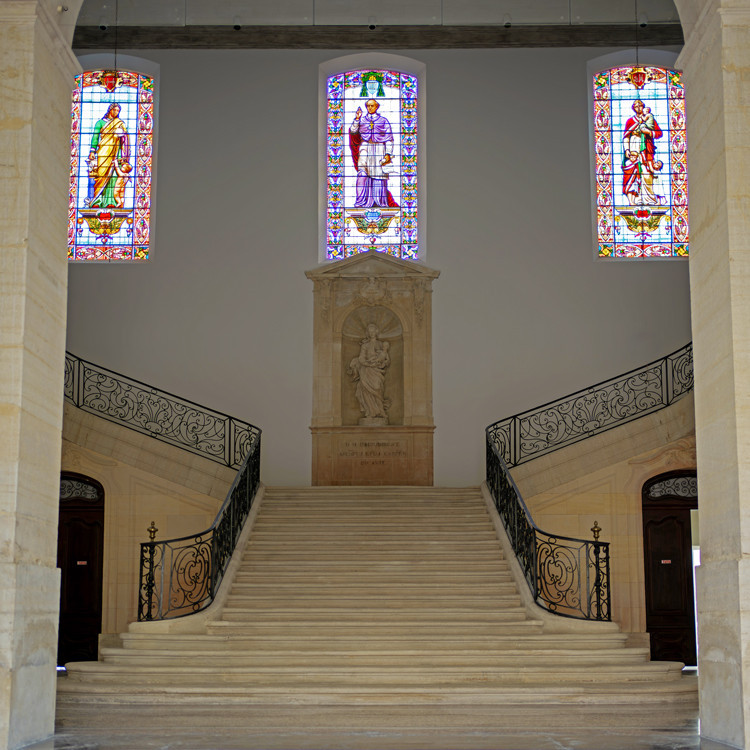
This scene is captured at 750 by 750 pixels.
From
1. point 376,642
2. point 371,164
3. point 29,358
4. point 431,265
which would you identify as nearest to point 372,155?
point 371,164

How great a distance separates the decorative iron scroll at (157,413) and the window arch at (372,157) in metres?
3.17

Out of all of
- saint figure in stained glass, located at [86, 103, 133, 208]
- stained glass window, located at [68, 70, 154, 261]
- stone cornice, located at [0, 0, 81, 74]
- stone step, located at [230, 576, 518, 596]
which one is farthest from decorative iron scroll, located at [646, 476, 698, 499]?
stone cornice, located at [0, 0, 81, 74]

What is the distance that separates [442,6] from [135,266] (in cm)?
613

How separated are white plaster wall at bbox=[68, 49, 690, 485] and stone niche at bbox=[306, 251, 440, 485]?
0.22 meters

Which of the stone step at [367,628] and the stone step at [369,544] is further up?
the stone step at [369,544]

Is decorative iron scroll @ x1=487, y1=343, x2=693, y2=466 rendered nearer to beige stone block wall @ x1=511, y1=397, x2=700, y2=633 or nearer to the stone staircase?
beige stone block wall @ x1=511, y1=397, x2=700, y2=633

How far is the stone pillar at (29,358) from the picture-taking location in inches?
232

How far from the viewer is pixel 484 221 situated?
1597 centimetres

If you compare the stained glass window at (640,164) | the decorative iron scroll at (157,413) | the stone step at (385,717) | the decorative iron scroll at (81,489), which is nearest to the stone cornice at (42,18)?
the stone step at (385,717)

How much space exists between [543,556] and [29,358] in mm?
7917

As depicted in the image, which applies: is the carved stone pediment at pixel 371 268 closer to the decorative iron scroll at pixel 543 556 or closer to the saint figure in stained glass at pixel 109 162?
the decorative iron scroll at pixel 543 556

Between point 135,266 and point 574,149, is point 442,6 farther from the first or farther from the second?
point 135,266

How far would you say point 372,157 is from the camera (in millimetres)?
16609

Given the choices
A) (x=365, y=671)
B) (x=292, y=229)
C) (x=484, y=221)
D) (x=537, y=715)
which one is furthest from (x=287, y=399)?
(x=537, y=715)
